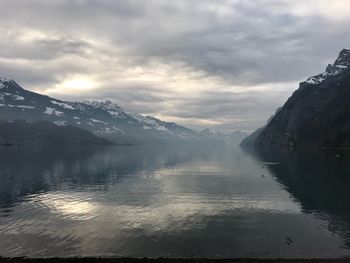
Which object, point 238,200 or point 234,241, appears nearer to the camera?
point 234,241

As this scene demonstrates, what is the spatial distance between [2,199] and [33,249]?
52.3 meters

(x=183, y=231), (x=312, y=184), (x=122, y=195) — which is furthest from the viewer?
(x=312, y=184)

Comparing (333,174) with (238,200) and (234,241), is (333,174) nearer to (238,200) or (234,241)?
(238,200)

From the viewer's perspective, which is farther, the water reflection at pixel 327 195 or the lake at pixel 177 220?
the water reflection at pixel 327 195

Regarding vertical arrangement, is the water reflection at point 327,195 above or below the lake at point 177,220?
above

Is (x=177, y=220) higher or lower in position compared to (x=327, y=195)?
lower

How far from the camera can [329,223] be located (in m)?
74.6

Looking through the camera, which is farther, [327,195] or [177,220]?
[327,195]

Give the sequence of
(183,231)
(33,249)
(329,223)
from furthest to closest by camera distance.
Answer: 1. (329,223)
2. (183,231)
3. (33,249)

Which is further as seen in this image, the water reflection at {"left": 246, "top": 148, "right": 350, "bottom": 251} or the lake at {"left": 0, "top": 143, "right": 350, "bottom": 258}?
the water reflection at {"left": 246, "top": 148, "right": 350, "bottom": 251}

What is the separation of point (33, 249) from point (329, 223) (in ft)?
175

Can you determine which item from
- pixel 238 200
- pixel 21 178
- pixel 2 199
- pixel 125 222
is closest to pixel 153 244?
pixel 125 222

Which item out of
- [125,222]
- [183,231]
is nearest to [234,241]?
[183,231]

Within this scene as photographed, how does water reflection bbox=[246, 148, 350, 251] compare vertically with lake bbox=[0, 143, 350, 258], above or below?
above
